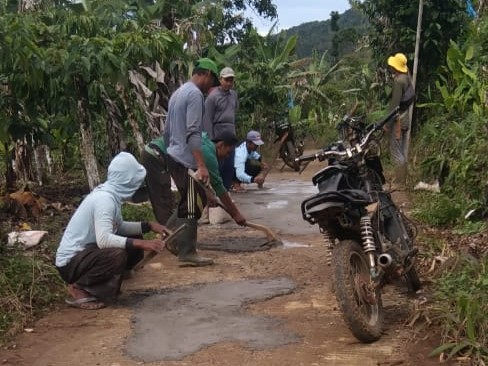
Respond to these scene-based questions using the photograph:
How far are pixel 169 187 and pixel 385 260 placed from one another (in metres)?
3.23

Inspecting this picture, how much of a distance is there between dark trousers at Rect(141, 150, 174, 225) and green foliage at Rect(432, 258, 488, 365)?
3.21 metres

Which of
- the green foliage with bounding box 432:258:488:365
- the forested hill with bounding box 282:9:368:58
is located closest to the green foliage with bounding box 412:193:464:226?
the green foliage with bounding box 432:258:488:365

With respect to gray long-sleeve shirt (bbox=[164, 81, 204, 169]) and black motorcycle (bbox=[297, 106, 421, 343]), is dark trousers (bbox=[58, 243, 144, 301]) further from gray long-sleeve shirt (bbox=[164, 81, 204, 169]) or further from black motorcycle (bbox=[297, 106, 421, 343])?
black motorcycle (bbox=[297, 106, 421, 343])

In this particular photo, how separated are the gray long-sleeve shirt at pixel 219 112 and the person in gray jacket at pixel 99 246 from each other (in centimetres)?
321

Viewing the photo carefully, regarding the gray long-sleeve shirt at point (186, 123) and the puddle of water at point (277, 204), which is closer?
the gray long-sleeve shirt at point (186, 123)

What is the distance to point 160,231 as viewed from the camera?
543 centimetres

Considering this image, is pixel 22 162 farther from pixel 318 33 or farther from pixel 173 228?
pixel 318 33

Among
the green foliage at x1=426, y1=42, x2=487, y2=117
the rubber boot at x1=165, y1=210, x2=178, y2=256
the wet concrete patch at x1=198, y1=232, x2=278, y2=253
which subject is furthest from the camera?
the green foliage at x1=426, y1=42, x2=487, y2=117

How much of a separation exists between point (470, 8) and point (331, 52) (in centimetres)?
2460

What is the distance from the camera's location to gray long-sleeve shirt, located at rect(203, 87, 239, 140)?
27.4ft

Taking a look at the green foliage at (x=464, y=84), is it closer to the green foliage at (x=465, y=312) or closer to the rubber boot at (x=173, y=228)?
the rubber boot at (x=173, y=228)

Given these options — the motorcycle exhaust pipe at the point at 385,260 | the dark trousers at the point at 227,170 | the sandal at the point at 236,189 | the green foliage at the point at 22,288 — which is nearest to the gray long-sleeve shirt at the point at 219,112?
the dark trousers at the point at 227,170

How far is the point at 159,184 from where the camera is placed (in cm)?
695

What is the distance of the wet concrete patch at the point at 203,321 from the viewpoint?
13.9 ft
